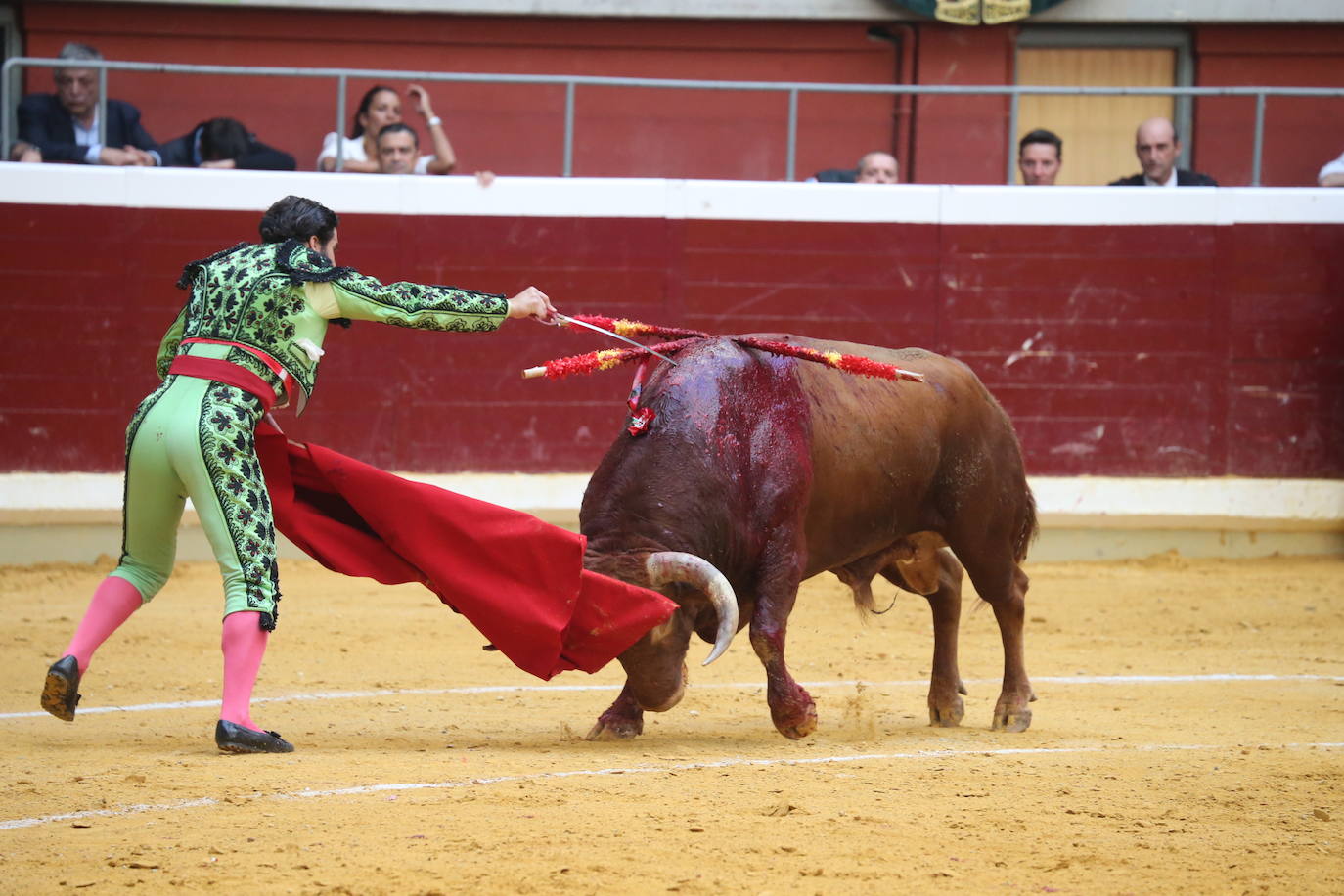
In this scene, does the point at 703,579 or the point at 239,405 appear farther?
the point at 703,579

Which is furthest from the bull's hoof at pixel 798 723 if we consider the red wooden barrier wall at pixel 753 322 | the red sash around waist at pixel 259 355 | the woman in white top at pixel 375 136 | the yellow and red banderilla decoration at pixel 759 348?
the woman in white top at pixel 375 136

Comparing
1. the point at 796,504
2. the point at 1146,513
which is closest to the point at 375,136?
the point at 1146,513

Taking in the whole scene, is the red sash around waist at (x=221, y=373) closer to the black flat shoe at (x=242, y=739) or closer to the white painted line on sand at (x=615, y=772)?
the black flat shoe at (x=242, y=739)

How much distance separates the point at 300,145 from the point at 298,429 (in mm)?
2200

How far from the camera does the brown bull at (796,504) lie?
489cm

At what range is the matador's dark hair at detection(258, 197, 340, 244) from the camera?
4559 mm

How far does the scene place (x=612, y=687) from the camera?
6.41 m

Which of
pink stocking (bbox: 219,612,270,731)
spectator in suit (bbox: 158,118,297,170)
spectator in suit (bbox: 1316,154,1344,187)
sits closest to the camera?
pink stocking (bbox: 219,612,270,731)

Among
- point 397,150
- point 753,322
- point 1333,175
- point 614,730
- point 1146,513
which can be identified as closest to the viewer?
point 614,730

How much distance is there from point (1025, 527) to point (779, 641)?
48.6 inches

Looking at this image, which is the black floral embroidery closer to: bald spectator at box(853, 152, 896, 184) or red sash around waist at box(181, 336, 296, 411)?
red sash around waist at box(181, 336, 296, 411)

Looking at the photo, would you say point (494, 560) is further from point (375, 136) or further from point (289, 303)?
point (375, 136)

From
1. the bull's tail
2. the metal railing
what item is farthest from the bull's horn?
the metal railing

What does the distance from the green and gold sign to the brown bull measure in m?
5.31
